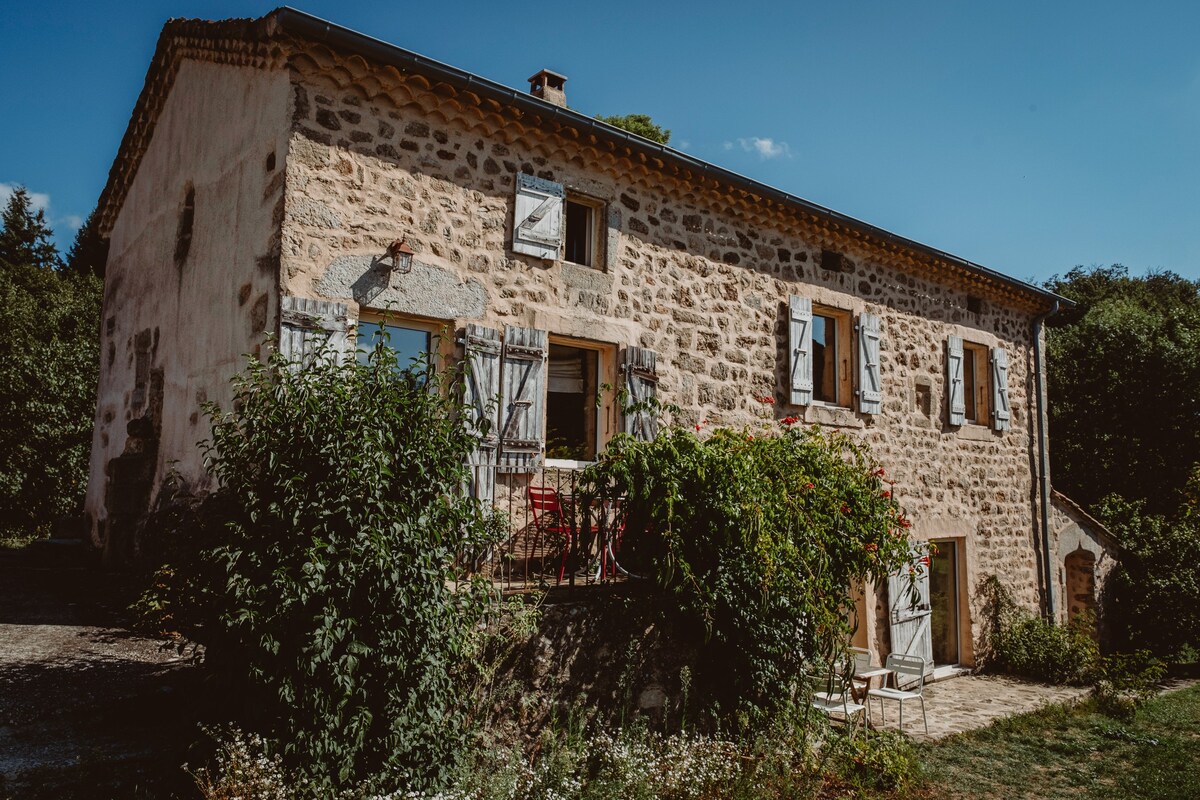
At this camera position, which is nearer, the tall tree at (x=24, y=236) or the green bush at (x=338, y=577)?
the green bush at (x=338, y=577)

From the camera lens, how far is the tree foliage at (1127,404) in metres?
17.0

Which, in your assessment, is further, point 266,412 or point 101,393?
point 101,393

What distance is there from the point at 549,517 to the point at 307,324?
249cm

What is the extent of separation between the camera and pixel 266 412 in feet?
14.6

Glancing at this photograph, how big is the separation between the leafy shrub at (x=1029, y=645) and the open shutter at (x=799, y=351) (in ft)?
15.4

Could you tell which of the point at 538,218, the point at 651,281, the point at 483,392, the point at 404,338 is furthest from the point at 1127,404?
the point at 404,338

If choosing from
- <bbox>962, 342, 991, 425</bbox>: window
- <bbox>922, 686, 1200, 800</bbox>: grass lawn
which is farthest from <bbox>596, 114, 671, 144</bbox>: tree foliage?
<bbox>922, 686, 1200, 800</bbox>: grass lawn

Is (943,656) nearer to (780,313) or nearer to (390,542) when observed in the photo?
(780,313)

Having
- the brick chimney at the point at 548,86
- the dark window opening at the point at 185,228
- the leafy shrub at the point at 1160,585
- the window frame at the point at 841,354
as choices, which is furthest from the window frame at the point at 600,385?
the leafy shrub at the point at 1160,585

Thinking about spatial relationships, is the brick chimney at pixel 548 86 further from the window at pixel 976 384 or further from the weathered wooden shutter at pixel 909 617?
the window at pixel 976 384

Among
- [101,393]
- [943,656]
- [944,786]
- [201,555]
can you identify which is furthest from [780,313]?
[101,393]

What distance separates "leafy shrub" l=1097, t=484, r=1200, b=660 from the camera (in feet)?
40.3

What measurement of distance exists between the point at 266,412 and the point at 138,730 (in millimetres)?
2130

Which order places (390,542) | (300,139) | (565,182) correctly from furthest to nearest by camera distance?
(565,182) → (300,139) → (390,542)
